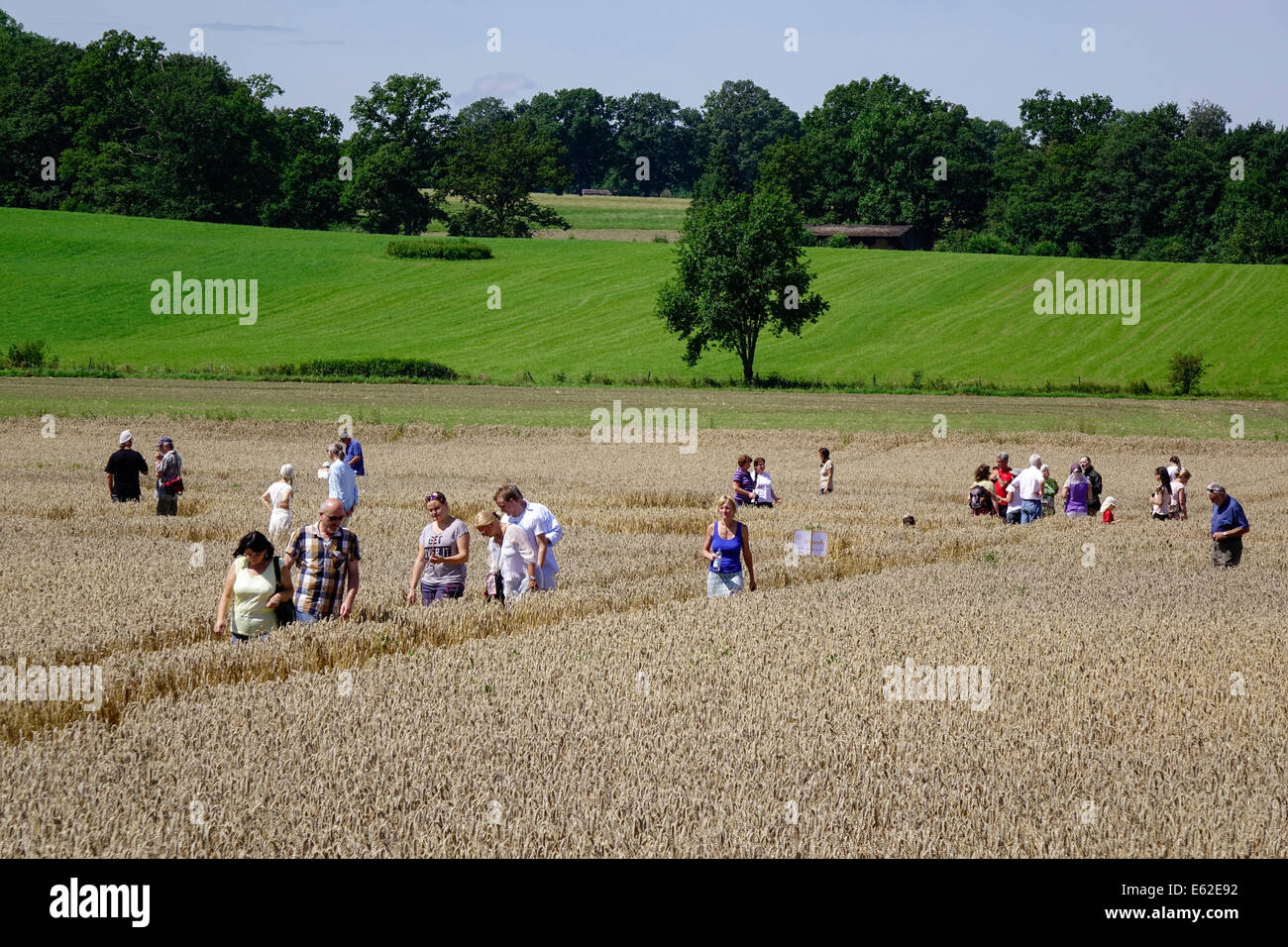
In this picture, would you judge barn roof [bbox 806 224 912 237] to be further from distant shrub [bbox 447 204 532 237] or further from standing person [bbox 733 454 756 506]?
standing person [bbox 733 454 756 506]

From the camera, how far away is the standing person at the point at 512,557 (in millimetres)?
13406

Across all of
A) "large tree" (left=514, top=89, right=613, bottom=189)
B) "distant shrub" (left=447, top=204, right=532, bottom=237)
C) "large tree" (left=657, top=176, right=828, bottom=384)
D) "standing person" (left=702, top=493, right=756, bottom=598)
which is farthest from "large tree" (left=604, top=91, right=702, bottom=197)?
"standing person" (left=702, top=493, right=756, bottom=598)

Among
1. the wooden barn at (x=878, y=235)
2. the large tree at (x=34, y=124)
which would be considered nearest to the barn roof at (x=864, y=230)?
the wooden barn at (x=878, y=235)

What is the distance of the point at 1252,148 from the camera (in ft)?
381

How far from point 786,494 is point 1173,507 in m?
8.71

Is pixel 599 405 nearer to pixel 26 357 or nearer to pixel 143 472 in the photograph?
pixel 26 357

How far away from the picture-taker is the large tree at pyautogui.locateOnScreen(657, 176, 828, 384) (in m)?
72.3

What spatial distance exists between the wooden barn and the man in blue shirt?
102 meters

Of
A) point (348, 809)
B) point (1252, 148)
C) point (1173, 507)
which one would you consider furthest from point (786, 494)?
point (1252, 148)

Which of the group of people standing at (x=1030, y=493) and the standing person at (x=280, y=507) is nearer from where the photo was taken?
the standing person at (x=280, y=507)

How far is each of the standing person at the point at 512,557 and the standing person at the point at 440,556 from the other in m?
0.29

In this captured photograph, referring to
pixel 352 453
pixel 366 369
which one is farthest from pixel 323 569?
pixel 366 369

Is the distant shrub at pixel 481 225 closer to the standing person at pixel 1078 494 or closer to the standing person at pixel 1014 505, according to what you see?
the standing person at pixel 1078 494
